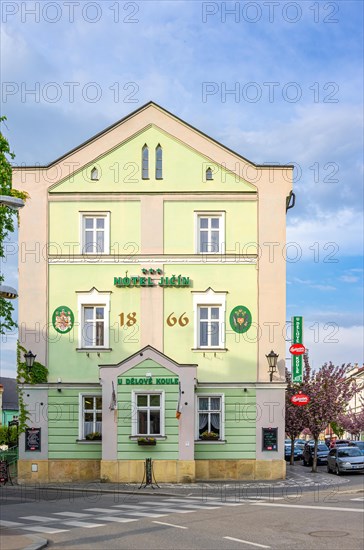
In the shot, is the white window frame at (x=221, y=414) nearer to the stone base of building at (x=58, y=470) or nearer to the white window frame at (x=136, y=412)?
the white window frame at (x=136, y=412)

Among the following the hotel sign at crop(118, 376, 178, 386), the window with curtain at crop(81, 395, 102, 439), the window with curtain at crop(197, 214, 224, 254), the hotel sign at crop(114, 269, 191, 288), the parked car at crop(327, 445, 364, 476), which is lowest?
the parked car at crop(327, 445, 364, 476)

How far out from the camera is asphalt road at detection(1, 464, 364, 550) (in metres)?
15.1

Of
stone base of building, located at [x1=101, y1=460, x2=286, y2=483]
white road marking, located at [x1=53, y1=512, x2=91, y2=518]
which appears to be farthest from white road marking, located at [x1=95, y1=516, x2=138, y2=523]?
stone base of building, located at [x1=101, y1=460, x2=286, y2=483]

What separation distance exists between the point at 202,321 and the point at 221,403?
129 inches

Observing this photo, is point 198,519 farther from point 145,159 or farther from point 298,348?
point 145,159

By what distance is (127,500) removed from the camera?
82.2 feet

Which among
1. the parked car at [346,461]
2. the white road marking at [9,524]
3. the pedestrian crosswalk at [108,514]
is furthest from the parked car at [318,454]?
the white road marking at [9,524]

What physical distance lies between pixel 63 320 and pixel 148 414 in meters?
5.22

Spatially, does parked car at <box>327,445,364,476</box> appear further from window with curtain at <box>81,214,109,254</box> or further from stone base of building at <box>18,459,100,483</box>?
window with curtain at <box>81,214,109,254</box>

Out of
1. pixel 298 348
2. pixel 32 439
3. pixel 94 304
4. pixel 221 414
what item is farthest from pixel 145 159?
pixel 32 439

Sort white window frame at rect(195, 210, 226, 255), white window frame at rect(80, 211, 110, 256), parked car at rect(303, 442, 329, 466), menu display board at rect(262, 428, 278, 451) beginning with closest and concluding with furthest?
menu display board at rect(262, 428, 278, 451) → white window frame at rect(195, 210, 226, 255) → white window frame at rect(80, 211, 110, 256) → parked car at rect(303, 442, 329, 466)

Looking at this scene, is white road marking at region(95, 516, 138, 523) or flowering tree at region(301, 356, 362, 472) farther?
flowering tree at region(301, 356, 362, 472)

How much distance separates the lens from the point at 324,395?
42156 millimetres

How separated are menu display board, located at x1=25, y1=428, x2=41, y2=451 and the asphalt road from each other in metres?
4.53
